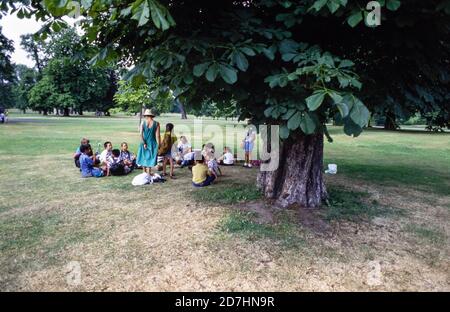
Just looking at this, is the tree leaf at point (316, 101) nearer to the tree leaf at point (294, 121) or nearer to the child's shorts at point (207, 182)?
the tree leaf at point (294, 121)

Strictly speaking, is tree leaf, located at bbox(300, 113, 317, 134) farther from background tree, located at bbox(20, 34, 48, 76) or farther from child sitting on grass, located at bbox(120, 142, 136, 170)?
background tree, located at bbox(20, 34, 48, 76)

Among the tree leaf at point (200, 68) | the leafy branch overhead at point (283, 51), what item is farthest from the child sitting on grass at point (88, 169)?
the tree leaf at point (200, 68)

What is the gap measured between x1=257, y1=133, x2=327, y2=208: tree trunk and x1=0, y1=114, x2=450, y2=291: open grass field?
0.98 feet

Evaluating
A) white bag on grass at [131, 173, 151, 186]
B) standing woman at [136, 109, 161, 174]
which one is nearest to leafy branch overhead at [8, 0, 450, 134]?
standing woman at [136, 109, 161, 174]

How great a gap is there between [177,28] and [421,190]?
7.45 metres

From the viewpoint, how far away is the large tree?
133 inches

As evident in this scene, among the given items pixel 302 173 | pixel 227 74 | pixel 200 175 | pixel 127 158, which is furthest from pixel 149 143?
pixel 227 74

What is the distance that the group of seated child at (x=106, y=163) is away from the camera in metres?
9.55

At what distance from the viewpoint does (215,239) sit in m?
5.02

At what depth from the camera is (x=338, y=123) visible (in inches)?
130

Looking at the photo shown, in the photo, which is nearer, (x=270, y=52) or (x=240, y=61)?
(x=240, y=61)

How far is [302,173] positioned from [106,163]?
6001 millimetres

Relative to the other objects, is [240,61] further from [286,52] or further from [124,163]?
[124,163]

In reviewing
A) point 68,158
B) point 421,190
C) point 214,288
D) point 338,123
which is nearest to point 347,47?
point 338,123
